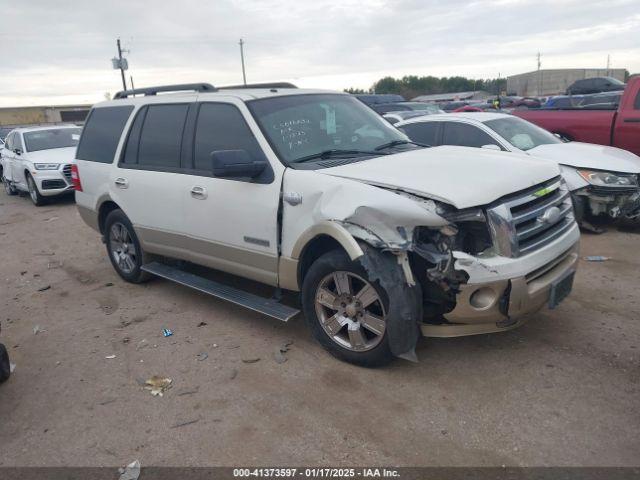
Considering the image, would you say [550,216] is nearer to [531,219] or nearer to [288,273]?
[531,219]

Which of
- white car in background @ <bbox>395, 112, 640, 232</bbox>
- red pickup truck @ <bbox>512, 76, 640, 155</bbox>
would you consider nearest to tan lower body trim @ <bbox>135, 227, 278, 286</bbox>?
white car in background @ <bbox>395, 112, 640, 232</bbox>

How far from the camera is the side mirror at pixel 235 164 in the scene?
382cm

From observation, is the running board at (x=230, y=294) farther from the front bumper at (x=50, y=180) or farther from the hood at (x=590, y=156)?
the front bumper at (x=50, y=180)

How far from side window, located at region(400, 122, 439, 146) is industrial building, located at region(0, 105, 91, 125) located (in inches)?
2377

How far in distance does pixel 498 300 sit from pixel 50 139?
1258 centimetres

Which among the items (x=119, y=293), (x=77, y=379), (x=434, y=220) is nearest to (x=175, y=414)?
(x=77, y=379)

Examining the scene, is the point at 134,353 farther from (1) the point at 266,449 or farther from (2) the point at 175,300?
(1) the point at 266,449

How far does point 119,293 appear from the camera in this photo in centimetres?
575

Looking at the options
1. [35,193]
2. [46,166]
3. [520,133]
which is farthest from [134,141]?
[35,193]

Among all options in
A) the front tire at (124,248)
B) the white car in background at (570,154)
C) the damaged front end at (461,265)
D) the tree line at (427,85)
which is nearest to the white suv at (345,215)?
the damaged front end at (461,265)

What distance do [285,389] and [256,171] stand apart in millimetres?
1619

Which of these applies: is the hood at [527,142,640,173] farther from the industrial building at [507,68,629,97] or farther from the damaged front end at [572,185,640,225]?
the industrial building at [507,68,629,97]

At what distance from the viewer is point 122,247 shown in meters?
5.96

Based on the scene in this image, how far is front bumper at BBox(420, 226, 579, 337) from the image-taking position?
3270 millimetres
